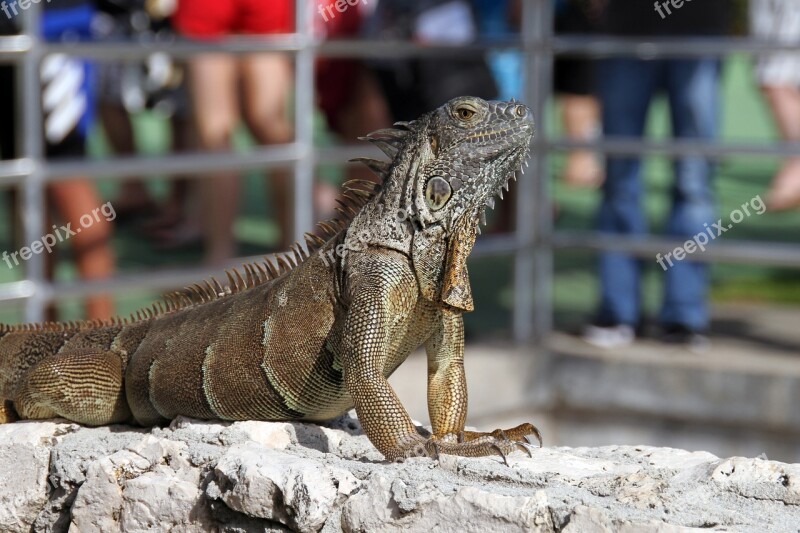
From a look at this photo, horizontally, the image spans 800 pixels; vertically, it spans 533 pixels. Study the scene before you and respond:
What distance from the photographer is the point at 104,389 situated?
4453 mm

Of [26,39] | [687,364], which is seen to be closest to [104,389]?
[26,39]

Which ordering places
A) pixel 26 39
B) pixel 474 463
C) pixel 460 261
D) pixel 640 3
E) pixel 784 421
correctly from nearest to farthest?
pixel 474 463
pixel 460 261
pixel 26 39
pixel 784 421
pixel 640 3

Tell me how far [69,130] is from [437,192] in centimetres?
358

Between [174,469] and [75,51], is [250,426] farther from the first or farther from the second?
[75,51]

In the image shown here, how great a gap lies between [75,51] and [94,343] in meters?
2.05

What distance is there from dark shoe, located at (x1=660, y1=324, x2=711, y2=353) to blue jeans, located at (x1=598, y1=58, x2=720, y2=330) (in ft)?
0.11

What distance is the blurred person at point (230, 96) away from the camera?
7367mm

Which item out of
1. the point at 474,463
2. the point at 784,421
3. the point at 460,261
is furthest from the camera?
the point at 784,421

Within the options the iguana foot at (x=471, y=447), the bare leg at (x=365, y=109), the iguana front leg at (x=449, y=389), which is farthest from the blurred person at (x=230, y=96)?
the iguana foot at (x=471, y=447)

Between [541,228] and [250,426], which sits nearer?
[250,426]

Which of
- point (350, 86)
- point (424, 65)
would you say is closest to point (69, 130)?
point (350, 86)

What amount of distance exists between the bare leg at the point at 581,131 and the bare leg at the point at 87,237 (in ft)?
20.0

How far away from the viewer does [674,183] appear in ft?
25.4

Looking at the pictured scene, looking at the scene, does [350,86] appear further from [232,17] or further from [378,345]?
[378,345]
